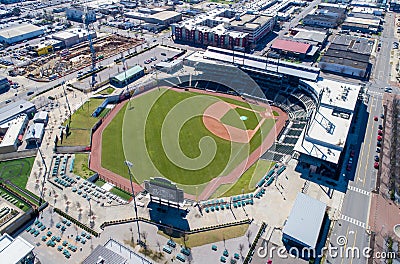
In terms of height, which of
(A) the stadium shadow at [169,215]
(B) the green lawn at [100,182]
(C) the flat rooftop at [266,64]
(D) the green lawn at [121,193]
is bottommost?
(B) the green lawn at [100,182]

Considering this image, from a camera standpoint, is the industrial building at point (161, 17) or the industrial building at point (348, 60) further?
the industrial building at point (161, 17)

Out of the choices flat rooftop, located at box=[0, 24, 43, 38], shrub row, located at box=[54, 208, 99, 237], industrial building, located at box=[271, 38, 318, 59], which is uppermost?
flat rooftop, located at box=[0, 24, 43, 38]

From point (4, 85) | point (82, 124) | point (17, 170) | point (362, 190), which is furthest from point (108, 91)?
point (362, 190)

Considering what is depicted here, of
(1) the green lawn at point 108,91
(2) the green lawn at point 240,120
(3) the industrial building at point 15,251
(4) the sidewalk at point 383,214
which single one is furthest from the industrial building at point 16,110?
(4) the sidewalk at point 383,214

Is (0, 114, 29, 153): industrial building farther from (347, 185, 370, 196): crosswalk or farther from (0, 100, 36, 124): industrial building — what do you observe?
(347, 185, 370, 196): crosswalk

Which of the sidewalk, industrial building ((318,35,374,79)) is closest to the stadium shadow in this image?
the sidewalk

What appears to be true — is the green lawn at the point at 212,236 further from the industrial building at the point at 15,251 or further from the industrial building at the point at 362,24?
the industrial building at the point at 362,24
